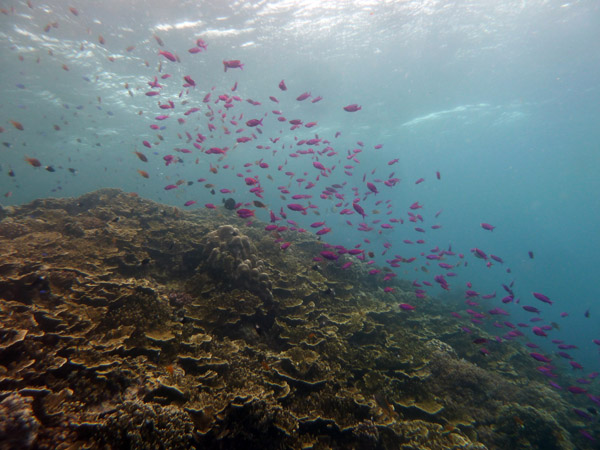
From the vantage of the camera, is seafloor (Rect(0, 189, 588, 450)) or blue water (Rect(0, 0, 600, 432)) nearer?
seafloor (Rect(0, 189, 588, 450))

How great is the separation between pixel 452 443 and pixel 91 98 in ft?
128

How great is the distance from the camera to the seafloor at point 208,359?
332 centimetres

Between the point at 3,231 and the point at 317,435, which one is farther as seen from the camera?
the point at 3,231

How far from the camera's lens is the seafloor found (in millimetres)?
3320

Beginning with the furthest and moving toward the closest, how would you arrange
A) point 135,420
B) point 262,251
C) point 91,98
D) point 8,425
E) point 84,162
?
point 84,162
point 91,98
point 262,251
point 135,420
point 8,425

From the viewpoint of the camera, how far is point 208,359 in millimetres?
4719

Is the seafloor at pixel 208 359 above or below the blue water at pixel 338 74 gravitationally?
below

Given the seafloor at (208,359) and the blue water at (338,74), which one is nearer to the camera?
the seafloor at (208,359)

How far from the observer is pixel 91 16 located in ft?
55.6

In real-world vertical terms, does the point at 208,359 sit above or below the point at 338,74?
below

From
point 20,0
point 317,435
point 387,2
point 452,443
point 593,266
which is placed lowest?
point 593,266

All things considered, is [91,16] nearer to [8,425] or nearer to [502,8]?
[8,425]

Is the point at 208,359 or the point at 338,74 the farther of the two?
the point at 338,74

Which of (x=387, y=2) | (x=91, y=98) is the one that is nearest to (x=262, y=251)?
(x=387, y=2)
